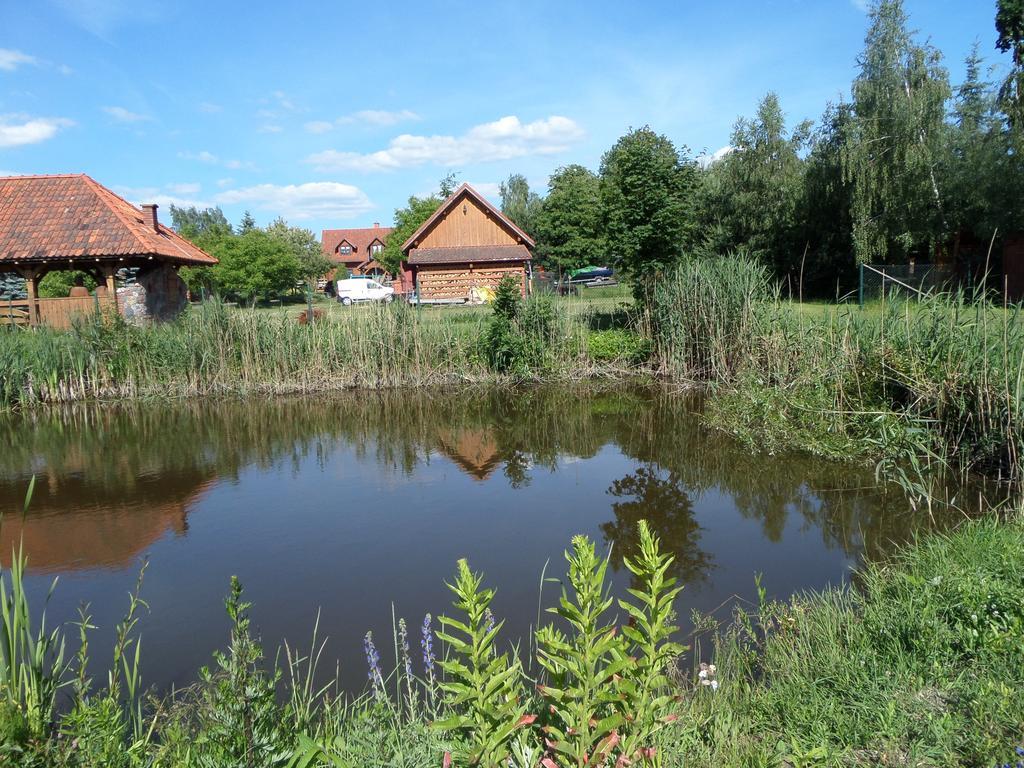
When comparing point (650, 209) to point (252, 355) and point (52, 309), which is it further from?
point (52, 309)

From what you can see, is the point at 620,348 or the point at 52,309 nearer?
the point at 620,348

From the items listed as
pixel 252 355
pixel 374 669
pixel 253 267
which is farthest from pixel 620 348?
pixel 253 267

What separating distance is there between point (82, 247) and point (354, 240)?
62.4 m

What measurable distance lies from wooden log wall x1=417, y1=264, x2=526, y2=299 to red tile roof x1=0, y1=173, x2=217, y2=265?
1058 cm

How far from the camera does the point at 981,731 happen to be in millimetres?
2740

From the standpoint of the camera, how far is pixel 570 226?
4744cm

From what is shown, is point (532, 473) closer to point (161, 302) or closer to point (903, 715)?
point (903, 715)

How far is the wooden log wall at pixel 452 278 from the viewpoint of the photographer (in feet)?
104

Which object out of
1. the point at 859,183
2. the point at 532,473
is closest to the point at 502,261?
the point at 859,183

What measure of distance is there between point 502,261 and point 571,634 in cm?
2789

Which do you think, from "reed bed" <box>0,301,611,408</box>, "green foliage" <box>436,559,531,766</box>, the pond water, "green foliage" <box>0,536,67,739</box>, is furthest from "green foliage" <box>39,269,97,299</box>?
"green foliage" <box>436,559,531,766</box>

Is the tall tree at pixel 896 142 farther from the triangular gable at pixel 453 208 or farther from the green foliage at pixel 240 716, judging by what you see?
the green foliage at pixel 240 716

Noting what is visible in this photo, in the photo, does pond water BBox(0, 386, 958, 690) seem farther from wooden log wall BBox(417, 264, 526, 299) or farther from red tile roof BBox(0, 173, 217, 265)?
wooden log wall BBox(417, 264, 526, 299)

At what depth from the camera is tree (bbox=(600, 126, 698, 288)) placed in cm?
1611
